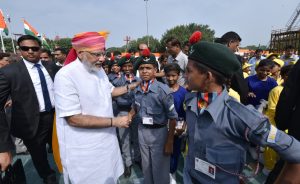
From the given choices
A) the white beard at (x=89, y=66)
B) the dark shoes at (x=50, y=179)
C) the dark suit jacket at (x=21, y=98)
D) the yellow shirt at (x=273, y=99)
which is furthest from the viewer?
the dark shoes at (x=50, y=179)

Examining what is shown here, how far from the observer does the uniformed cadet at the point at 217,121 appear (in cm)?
123

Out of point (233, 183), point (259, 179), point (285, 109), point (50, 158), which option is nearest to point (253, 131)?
point (233, 183)

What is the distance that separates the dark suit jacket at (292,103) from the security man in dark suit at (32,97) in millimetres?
3200

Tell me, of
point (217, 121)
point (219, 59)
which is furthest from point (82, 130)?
point (219, 59)

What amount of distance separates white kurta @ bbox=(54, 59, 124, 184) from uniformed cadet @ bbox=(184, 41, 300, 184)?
3.40 ft

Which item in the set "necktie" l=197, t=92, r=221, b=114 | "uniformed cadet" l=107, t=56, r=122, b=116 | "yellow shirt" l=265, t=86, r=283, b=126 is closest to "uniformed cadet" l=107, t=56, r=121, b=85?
"uniformed cadet" l=107, t=56, r=122, b=116

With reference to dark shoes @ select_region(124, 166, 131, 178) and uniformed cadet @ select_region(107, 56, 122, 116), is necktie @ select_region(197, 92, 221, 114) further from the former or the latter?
uniformed cadet @ select_region(107, 56, 122, 116)

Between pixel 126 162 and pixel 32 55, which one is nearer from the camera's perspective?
pixel 32 55

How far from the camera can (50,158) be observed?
4.52 m

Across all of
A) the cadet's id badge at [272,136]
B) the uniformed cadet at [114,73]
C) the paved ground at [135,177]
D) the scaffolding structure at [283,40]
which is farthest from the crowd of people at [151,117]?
the scaffolding structure at [283,40]

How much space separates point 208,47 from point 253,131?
1.88 ft

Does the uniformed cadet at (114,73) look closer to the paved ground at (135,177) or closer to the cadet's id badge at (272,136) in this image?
the paved ground at (135,177)

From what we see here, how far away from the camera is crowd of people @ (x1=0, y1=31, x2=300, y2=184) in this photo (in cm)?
131

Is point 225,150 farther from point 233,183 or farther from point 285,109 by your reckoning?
point 285,109
